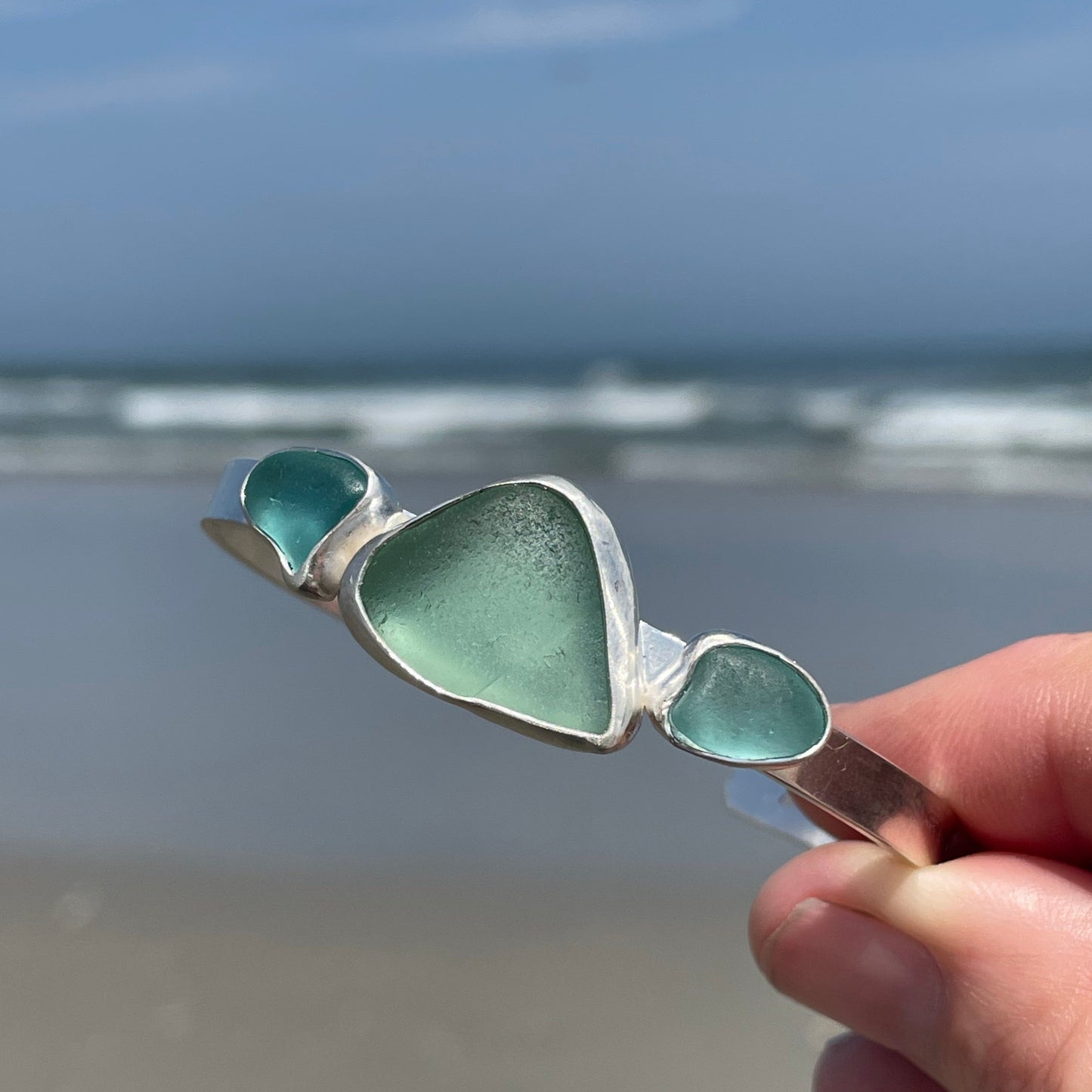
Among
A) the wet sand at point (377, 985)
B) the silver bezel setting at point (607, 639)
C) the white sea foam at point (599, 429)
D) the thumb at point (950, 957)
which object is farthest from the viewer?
the white sea foam at point (599, 429)

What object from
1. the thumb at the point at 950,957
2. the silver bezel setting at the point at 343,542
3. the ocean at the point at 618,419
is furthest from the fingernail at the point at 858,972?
the ocean at the point at 618,419

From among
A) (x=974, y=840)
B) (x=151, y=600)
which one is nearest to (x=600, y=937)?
(x=974, y=840)

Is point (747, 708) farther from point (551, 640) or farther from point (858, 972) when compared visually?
point (858, 972)

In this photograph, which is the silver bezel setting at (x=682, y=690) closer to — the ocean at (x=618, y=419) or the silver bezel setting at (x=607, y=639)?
the silver bezel setting at (x=607, y=639)

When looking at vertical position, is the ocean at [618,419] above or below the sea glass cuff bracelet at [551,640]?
below

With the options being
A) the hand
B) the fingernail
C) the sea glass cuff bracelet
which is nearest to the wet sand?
the hand

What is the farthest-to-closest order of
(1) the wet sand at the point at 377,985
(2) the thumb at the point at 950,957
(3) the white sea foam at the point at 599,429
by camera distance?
1. (3) the white sea foam at the point at 599,429
2. (1) the wet sand at the point at 377,985
3. (2) the thumb at the point at 950,957

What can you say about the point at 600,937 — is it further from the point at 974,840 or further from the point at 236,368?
the point at 236,368
